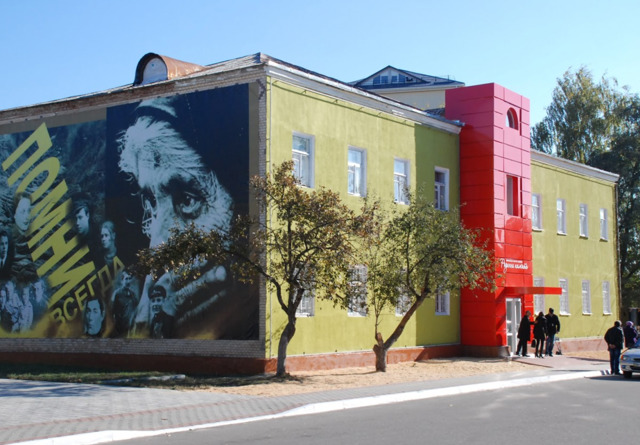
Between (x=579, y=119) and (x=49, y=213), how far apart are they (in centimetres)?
3946

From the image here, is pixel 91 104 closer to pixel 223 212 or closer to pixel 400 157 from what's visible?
pixel 223 212

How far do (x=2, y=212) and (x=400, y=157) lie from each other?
13160mm

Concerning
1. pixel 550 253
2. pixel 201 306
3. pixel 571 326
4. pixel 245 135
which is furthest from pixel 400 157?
pixel 571 326

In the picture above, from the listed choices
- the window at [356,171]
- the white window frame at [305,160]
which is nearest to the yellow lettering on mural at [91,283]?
the white window frame at [305,160]

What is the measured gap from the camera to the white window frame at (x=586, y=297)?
3725cm

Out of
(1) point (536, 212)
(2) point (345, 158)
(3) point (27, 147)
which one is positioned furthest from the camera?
(1) point (536, 212)

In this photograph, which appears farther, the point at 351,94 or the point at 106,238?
the point at 351,94

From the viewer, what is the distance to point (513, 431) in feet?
39.4

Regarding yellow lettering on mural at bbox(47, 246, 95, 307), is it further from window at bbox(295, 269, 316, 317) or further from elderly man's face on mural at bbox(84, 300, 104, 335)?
window at bbox(295, 269, 316, 317)

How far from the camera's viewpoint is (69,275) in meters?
25.1

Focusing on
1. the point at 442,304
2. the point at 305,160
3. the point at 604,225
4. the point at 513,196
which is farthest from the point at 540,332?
the point at 604,225

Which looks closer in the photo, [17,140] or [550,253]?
[17,140]

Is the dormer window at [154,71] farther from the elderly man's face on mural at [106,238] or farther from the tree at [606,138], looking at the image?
the tree at [606,138]

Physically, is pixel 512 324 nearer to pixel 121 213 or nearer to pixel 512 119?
pixel 512 119
